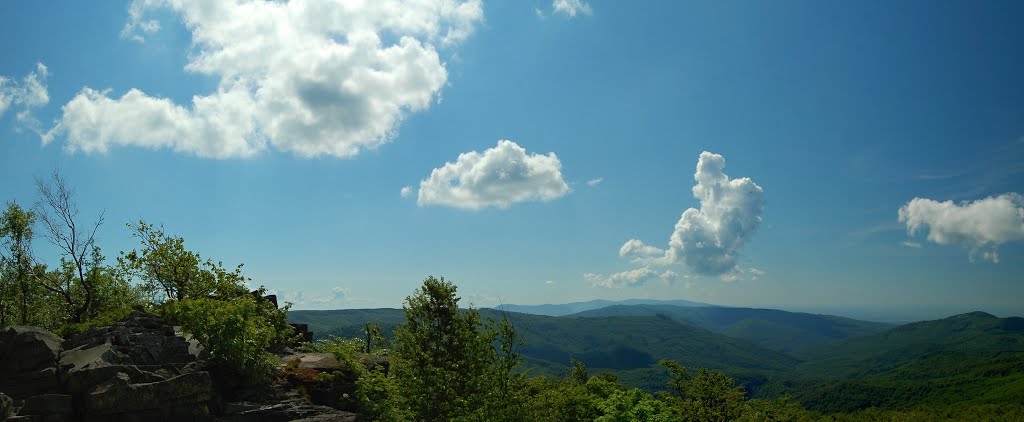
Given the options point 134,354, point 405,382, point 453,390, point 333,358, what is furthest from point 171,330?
point 453,390

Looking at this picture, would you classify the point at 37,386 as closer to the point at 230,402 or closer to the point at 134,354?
the point at 134,354

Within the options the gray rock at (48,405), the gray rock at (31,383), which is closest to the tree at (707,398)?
the gray rock at (48,405)

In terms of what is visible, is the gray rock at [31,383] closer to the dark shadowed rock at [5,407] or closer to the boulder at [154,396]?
the dark shadowed rock at [5,407]

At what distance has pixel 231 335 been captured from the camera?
25.9m

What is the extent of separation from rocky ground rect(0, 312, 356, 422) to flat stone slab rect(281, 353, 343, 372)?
236cm

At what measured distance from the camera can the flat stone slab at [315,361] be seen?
30047 millimetres

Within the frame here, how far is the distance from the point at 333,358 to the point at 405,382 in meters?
4.87

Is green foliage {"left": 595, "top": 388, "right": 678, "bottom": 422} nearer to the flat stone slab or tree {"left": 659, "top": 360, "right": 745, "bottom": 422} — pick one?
tree {"left": 659, "top": 360, "right": 745, "bottom": 422}

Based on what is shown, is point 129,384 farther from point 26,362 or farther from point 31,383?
point 26,362

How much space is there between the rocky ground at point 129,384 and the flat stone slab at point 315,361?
236cm

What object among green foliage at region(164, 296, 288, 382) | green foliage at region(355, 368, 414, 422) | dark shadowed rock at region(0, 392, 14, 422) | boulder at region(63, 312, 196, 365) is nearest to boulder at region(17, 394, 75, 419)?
dark shadowed rock at region(0, 392, 14, 422)

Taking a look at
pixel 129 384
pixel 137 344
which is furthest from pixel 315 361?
pixel 129 384

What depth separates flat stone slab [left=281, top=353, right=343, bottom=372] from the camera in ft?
98.6

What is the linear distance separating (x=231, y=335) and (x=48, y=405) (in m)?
7.13
